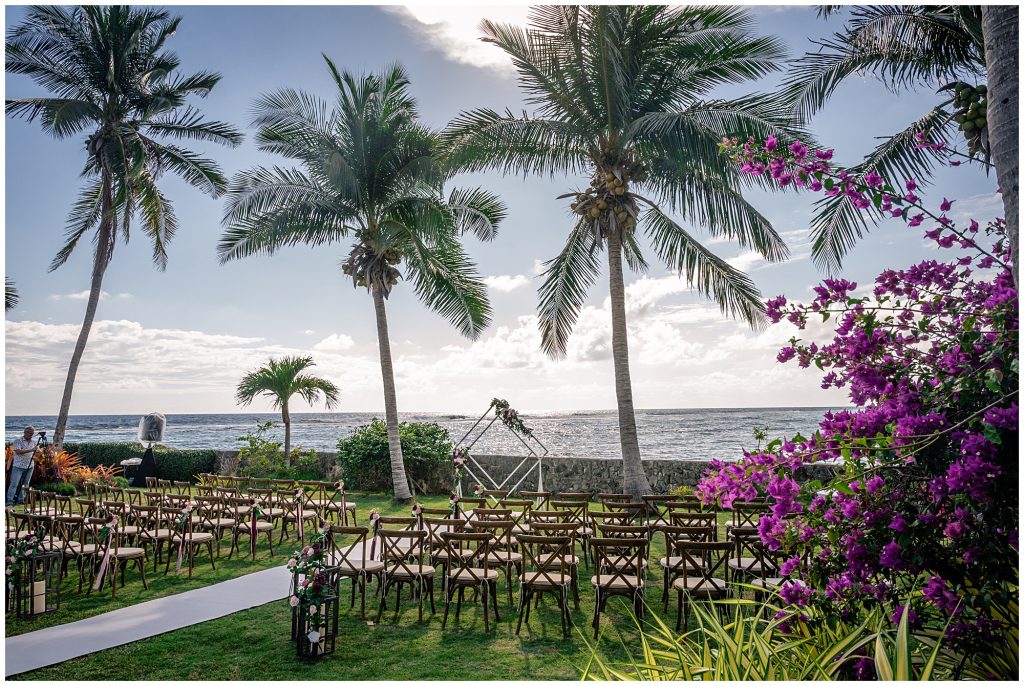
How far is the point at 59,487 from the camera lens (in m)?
15.0

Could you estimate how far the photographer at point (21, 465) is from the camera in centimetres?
1178

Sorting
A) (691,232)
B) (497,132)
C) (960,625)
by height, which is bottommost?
(960,625)

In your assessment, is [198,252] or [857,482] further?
[198,252]

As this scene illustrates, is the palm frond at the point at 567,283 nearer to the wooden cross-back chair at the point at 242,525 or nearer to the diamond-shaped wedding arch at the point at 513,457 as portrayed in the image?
the diamond-shaped wedding arch at the point at 513,457

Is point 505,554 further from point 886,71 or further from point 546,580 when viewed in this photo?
point 886,71

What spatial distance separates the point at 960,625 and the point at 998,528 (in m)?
0.53

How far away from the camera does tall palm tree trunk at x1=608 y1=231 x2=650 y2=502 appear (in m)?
11.3

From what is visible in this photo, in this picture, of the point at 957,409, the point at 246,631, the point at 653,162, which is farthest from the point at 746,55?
the point at 246,631

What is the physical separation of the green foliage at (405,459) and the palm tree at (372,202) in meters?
1.26

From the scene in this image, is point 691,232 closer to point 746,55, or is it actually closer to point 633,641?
point 746,55

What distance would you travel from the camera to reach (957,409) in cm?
326

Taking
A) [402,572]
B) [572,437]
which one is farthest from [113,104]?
[572,437]

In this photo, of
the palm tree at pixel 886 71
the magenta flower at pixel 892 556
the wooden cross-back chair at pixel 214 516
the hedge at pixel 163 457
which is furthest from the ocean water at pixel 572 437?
the magenta flower at pixel 892 556

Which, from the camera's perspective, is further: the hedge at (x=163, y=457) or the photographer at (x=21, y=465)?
the hedge at (x=163, y=457)
